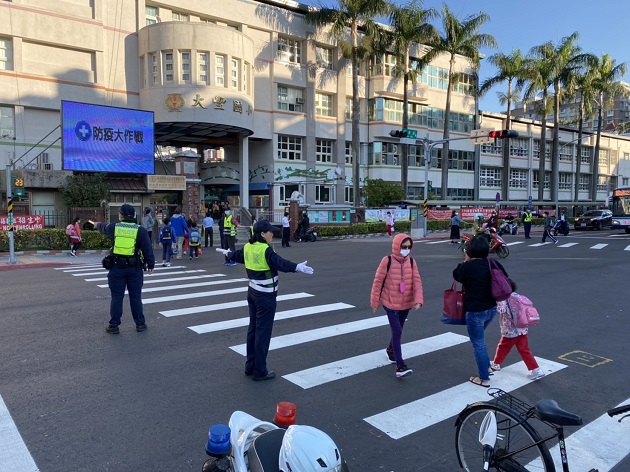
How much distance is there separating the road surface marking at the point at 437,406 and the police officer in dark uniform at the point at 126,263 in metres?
4.57

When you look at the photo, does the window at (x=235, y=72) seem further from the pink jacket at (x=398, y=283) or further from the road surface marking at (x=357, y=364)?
the pink jacket at (x=398, y=283)

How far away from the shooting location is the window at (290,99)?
128 ft

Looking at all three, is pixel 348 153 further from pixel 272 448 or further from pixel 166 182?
pixel 272 448

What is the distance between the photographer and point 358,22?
37438 mm

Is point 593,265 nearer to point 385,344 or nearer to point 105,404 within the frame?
point 385,344

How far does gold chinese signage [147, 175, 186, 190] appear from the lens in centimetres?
2852

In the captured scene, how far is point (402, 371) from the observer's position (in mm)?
5742

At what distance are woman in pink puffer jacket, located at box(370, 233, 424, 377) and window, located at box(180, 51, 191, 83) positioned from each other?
28.6 metres

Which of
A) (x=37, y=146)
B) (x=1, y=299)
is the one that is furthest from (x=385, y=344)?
(x=37, y=146)

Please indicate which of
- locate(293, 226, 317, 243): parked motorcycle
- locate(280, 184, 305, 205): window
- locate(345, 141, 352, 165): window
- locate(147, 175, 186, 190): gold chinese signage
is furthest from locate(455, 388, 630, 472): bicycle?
locate(345, 141, 352, 165): window

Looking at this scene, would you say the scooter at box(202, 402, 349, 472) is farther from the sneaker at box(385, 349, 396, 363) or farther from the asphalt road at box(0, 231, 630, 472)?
the sneaker at box(385, 349, 396, 363)

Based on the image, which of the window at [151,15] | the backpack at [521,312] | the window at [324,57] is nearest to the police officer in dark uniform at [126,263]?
the backpack at [521,312]

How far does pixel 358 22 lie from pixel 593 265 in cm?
2819

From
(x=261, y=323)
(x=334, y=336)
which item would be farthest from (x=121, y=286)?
(x=334, y=336)
